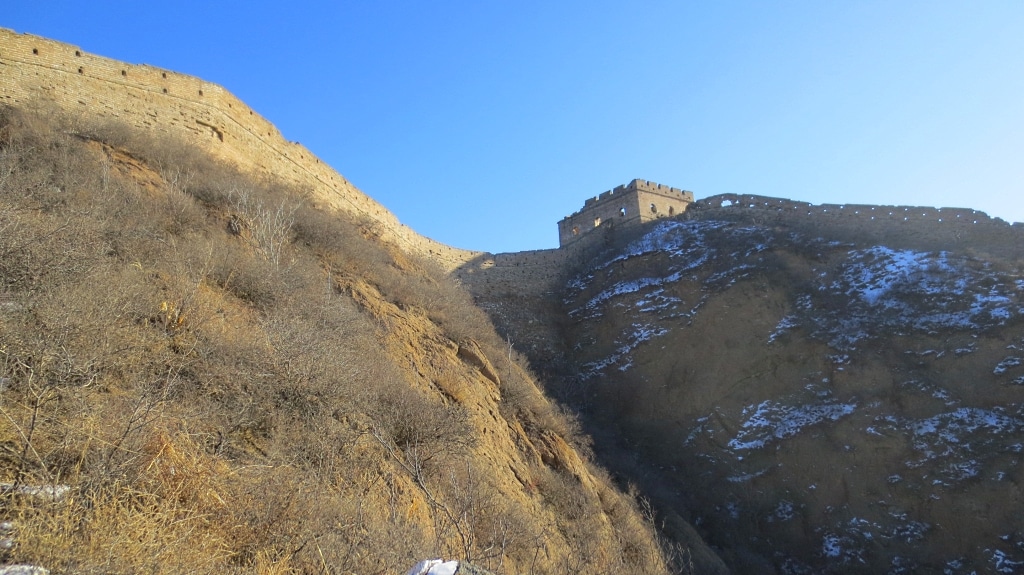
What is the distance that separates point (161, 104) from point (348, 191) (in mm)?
5113

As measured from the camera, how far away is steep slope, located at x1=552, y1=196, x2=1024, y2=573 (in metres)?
14.9

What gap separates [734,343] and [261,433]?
16957 millimetres

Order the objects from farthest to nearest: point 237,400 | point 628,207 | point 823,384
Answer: point 628,207 < point 823,384 < point 237,400

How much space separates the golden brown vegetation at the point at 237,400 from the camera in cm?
387

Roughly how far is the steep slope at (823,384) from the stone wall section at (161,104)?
9.11 metres

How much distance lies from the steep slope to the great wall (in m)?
0.35

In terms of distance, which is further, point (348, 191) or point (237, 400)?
point (348, 191)

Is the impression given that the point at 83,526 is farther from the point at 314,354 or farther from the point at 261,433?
the point at 314,354

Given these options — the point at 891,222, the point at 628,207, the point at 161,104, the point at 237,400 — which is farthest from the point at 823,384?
the point at 161,104

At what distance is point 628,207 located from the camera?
1161 inches

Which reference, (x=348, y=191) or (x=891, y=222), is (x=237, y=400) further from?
(x=891, y=222)

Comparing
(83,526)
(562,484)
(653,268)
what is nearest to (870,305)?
(653,268)

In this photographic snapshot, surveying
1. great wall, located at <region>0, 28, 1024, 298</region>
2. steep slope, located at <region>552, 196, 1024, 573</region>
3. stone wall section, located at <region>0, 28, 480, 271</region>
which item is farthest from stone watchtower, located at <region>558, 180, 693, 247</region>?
stone wall section, located at <region>0, 28, 480, 271</region>

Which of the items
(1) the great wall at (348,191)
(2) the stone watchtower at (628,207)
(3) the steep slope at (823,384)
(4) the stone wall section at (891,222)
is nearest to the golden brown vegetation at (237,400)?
(1) the great wall at (348,191)
